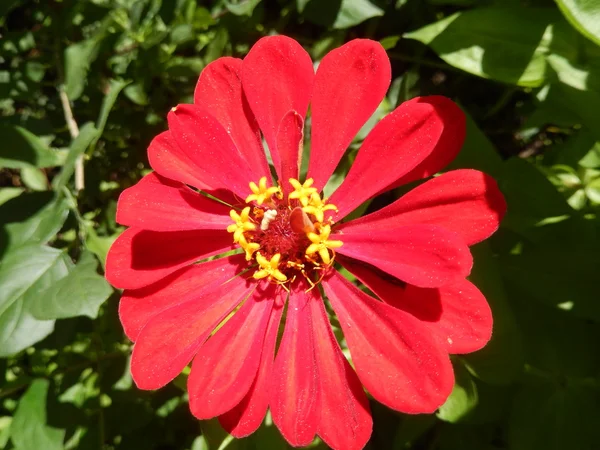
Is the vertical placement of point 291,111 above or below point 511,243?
above

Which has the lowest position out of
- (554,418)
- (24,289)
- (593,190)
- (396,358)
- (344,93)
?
(554,418)

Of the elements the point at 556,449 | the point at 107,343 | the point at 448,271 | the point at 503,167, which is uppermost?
the point at 448,271

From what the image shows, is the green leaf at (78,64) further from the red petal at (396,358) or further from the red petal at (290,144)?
the red petal at (396,358)

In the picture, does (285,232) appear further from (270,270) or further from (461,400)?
(461,400)

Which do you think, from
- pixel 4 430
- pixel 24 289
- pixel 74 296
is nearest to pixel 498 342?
pixel 74 296

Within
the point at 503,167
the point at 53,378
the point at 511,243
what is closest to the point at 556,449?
the point at 511,243

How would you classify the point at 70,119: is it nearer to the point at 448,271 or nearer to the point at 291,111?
the point at 291,111

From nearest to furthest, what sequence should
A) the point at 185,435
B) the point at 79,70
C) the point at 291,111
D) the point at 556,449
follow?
the point at 291,111 → the point at 556,449 → the point at 79,70 → the point at 185,435
